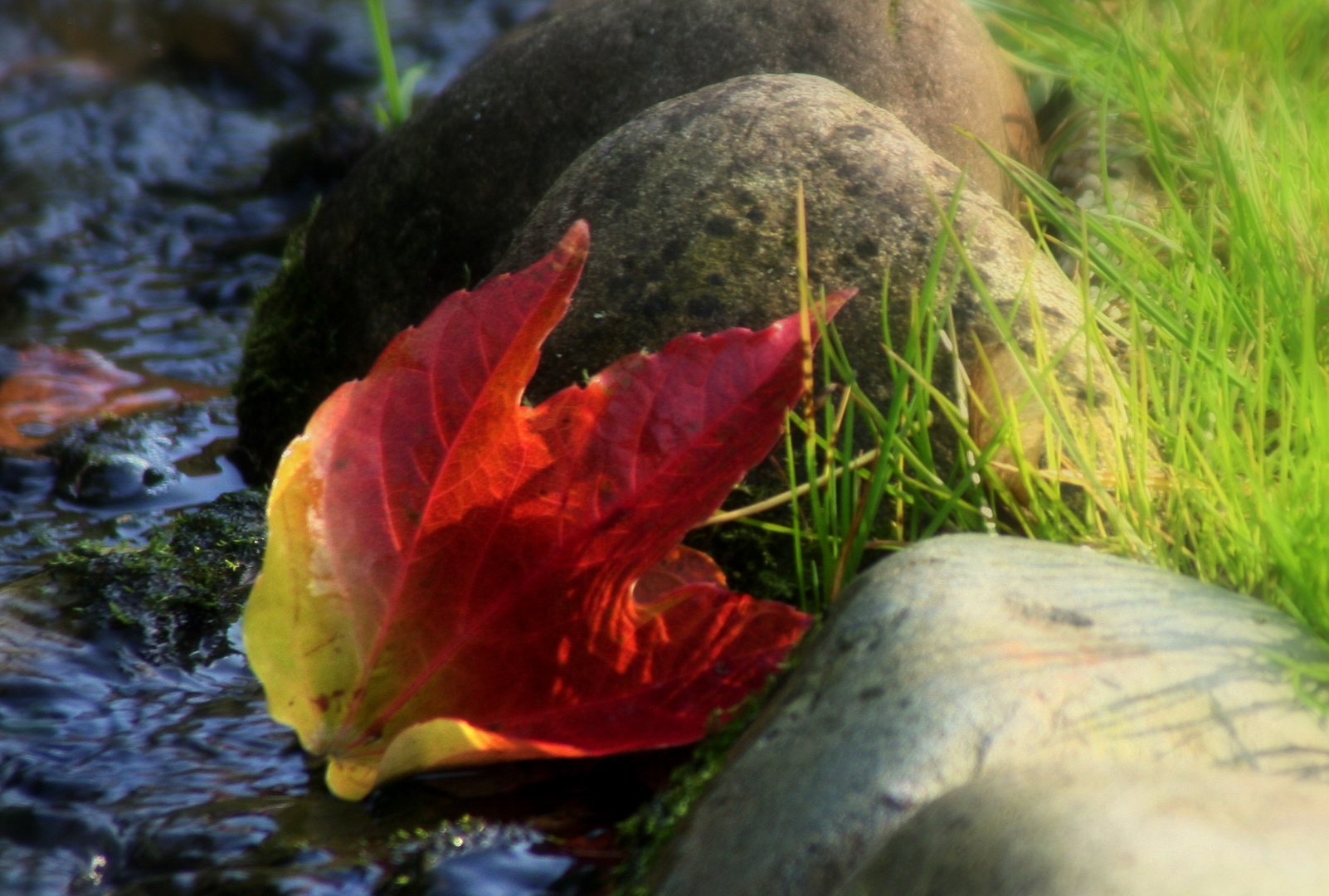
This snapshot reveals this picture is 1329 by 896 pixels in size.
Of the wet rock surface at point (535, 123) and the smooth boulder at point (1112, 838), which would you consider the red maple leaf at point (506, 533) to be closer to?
the smooth boulder at point (1112, 838)

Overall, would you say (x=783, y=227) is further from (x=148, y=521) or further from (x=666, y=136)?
(x=148, y=521)

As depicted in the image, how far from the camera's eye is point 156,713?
1.75 meters

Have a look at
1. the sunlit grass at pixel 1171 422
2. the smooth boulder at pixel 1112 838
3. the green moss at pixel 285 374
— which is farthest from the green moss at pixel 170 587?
the smooth boulder at pixel 1112 838

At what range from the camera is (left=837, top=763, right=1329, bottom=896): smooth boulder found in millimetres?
937

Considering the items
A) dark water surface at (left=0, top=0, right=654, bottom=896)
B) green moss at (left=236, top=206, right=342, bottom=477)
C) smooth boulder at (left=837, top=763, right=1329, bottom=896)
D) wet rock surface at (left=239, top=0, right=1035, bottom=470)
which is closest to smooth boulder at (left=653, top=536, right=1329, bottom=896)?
smooth boulder at (left=837, top=763, right=1329, bottom=896)

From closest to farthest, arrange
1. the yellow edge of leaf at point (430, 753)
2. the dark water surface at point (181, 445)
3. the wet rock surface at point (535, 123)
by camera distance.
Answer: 1. the yellow edge of leaf at point (430, 753)
2. the dark water surface at point (181, 445)
3. the wet rock surface at point (535, 123)

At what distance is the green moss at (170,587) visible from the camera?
76.0 inches

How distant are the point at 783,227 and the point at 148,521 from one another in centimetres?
162

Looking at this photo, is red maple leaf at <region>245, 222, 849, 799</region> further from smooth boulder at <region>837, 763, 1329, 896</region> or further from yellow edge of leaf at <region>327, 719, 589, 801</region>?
smooth boulder at <region>837, 763, 1329, 896</region>

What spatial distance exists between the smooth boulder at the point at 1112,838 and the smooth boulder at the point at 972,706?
0.17ft

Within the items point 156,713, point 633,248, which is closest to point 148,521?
point 156,713

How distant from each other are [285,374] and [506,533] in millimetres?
1811

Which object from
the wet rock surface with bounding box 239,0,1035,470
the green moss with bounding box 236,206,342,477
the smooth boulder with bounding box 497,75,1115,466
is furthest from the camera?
the green moss with bounding box 236,206,342,477

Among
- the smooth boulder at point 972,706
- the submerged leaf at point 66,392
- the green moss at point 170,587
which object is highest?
the submerged leaf at point 66,392
